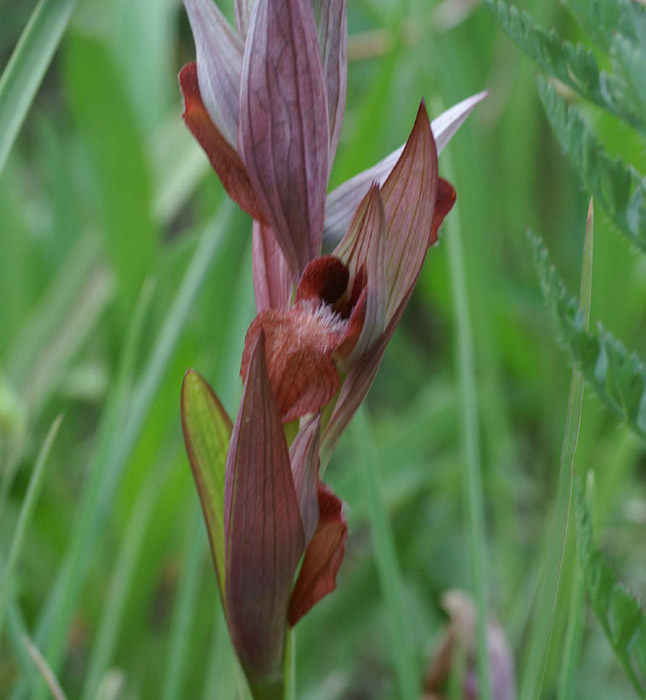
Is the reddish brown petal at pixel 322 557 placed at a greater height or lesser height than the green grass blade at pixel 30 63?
lesser

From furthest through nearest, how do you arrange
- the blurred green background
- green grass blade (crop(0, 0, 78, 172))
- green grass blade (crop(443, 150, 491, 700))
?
the blurred green background → green grass blade (crop(443, 150, 491, 700)) → green grass blade (crop(0, 0, 78, 172))

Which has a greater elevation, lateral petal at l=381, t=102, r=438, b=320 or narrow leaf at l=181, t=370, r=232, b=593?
lateral petal at l=381, t=102, r=438, b=320

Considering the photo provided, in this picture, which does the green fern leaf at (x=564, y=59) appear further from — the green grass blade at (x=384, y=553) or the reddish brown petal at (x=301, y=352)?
the green grass blade at (x=384, y=553)

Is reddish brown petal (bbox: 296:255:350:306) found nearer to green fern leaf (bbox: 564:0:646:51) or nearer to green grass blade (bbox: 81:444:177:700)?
green fern leaf (bbox: 564:0:646:51)

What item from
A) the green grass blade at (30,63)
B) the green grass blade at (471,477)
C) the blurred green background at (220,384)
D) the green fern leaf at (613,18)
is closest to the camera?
the green fern leaf at (613,18)

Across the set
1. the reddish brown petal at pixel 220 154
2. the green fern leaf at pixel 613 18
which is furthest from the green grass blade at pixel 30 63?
the green fern leaf at pixel 613 18

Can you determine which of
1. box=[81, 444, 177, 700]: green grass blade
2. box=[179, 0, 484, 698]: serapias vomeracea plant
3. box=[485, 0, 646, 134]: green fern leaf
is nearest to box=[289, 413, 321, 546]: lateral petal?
box=[179, 0, 484, 698]: serapias vomeracea plant
